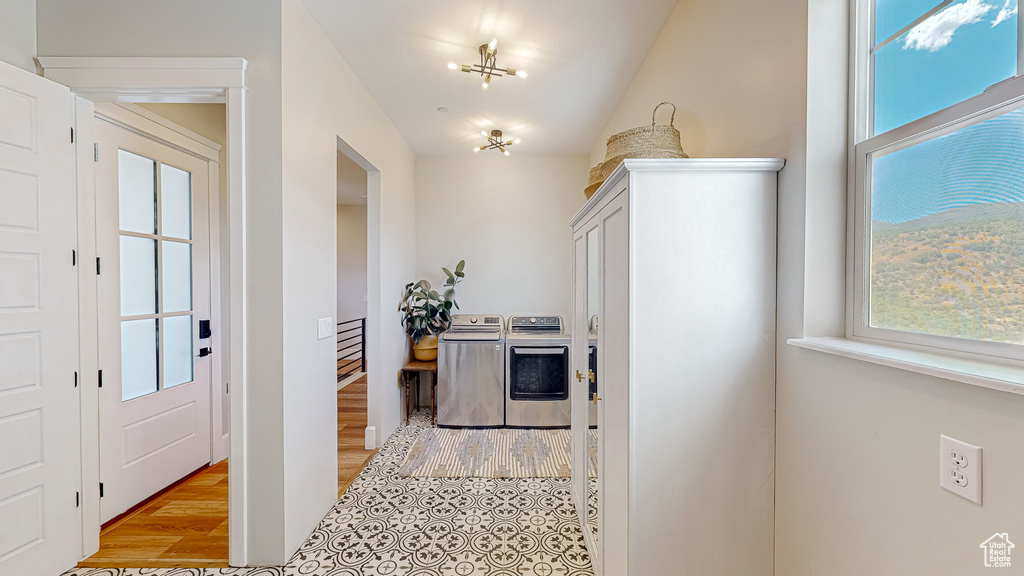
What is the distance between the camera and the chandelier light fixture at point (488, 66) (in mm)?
2247

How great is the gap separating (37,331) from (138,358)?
0.72 meters

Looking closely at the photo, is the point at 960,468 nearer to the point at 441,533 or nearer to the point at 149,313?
the point at 441,533

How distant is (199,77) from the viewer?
178 cm

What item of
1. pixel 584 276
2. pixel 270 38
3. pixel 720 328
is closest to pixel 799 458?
pixel 720 328

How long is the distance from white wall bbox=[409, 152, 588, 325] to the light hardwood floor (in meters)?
2.20

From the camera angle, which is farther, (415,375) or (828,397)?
(415,375)

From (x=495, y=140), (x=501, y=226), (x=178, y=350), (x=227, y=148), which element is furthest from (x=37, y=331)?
(x=501, y=226)

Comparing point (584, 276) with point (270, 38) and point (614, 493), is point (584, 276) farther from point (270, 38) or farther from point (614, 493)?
point (270, 38)

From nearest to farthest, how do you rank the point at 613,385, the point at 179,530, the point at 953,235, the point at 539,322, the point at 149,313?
the point at 953,235 < the point at 613,385 < the point at 179,530 < the point at 149,313 < the point at 539,322

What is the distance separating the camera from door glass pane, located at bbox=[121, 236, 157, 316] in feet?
7.31

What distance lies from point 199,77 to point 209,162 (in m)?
1.26

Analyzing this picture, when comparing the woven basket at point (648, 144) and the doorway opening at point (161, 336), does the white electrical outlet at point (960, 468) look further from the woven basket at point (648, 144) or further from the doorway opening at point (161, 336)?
the doorway opening at point (161, 336)

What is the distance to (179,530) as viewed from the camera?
2.07 metres

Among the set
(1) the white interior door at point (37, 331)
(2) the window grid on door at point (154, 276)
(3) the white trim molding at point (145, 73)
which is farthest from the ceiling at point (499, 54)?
(2) the window grid on door at point (154, 276)
